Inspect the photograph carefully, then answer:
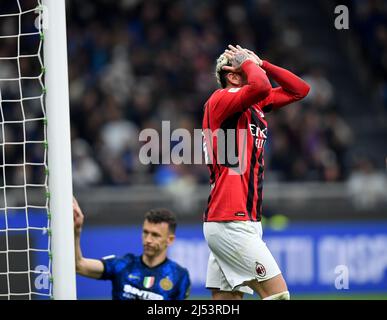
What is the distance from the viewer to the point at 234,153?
20.5ft

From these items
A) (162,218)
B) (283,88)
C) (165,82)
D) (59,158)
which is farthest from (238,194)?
(165,82)

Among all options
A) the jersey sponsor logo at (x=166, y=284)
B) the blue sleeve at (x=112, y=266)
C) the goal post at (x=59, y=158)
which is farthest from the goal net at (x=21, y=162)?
the goal post at (x=59, y=158)

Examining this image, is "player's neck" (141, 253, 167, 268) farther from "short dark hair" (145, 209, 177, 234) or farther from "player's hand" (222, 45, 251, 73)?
"player's hand" (222, 45, 251, 73)

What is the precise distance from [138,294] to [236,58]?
2195mm

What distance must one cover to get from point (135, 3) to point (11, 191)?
5251 mm

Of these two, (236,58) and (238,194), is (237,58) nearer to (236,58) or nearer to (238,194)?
(236,58)

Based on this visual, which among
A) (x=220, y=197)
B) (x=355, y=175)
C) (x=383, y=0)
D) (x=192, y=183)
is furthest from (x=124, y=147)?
(x=220, y=197)

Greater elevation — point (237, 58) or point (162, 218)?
point (237, 58)

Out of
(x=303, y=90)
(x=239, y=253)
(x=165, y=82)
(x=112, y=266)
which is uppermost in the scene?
(x=165, y=82)

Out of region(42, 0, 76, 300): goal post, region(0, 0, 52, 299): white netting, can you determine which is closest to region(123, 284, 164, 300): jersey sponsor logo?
region(0, 0, 52, 299): white netting

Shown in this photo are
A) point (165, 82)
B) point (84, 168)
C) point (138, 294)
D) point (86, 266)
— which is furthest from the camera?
point (165, 82)

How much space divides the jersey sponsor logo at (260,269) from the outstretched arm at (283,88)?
124cm

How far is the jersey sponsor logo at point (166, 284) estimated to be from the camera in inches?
290
